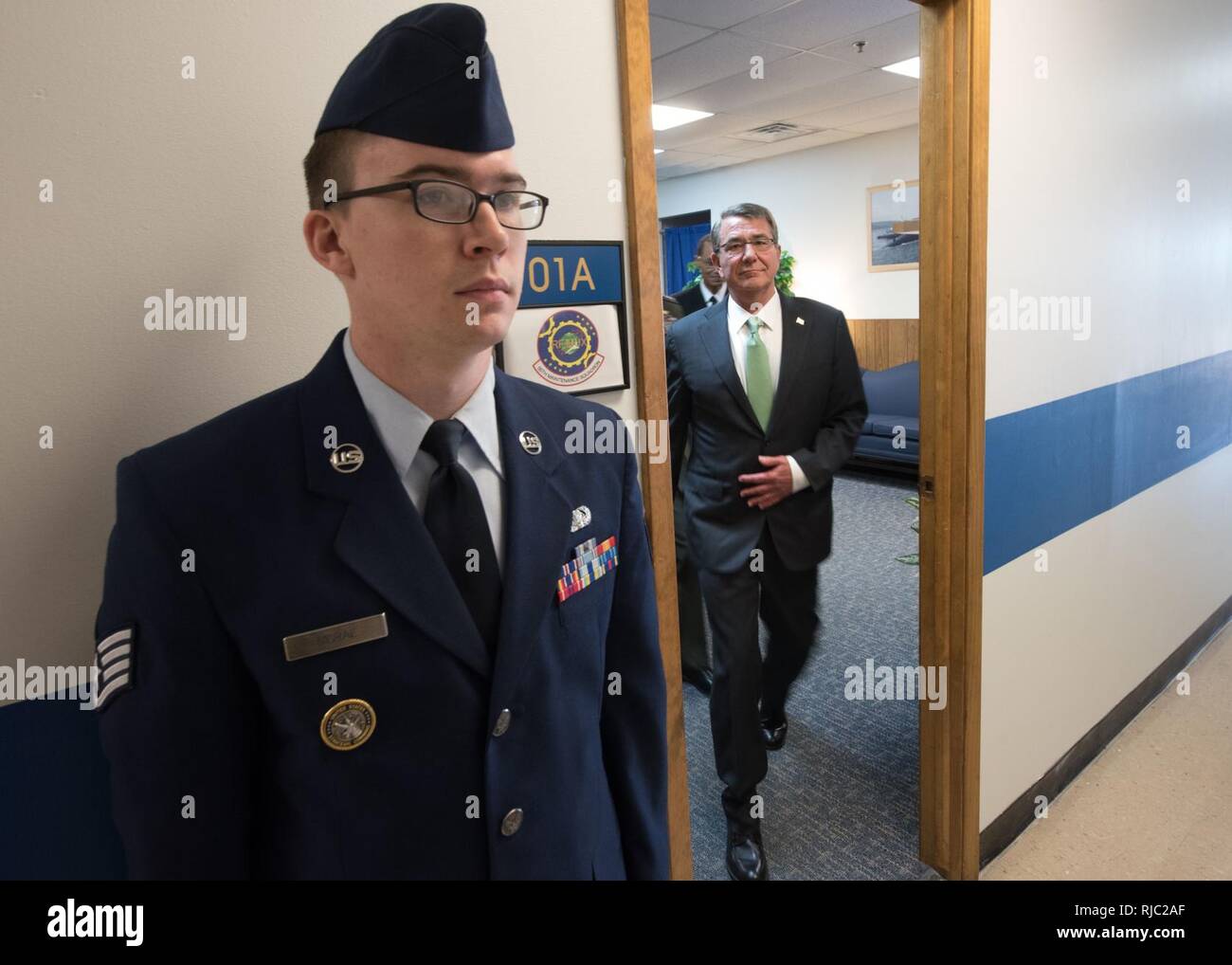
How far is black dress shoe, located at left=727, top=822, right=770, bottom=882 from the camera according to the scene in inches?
81.2

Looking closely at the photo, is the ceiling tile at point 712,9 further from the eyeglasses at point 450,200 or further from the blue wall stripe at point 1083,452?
the eyeglasses at point 450,200

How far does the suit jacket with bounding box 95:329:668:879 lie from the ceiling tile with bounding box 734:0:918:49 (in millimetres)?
3774

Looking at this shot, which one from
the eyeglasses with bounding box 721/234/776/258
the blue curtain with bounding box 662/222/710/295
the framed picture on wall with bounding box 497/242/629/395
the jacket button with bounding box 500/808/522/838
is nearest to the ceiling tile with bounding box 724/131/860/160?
the blue curtain with bounding box 662/222/710/295

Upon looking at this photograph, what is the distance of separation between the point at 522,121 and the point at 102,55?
19.3 inches

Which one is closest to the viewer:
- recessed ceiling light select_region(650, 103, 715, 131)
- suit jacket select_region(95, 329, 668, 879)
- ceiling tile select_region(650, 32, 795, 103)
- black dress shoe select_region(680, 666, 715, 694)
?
suit jacket select_region(95, 329, 668, 879)

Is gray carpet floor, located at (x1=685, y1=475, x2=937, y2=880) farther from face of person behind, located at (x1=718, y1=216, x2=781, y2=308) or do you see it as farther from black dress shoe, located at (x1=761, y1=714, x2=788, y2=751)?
face of person behind, located at (x1=718, y1=216, x2=781, y2=308)

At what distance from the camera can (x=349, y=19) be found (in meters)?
0.97

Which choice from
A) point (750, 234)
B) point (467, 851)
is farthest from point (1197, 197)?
point (467, 851)

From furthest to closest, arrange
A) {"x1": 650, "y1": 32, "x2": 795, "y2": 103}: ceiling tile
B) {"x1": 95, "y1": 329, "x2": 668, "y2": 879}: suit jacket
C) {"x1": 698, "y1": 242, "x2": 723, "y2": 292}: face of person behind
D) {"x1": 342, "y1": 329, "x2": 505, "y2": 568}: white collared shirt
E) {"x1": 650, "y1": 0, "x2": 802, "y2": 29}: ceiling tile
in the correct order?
{"x1": 650, "y1": 32, "x2": 795, "y2": 103}: ceiling tile < {"x1": 650, "y1": 0, "x2": 802, "y2": 29}: ceiling tile < {"x1": 698, "y1": 242, "x2": 723, "y2": 292}: face of person behind < {"x1": 342, "y1": 329, "x2": 505, "y2": 568}: white collared shirt < {"x1": 95, "y1": 329, "x2": 668, "y2": 879}: suit jacket

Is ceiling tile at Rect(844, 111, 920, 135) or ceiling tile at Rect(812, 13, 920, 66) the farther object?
ceiling tile at Rect(844, 111, 920, 135)

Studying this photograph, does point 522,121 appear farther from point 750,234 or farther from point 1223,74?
point 1223,74

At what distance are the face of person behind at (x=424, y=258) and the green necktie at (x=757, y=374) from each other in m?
1.52
